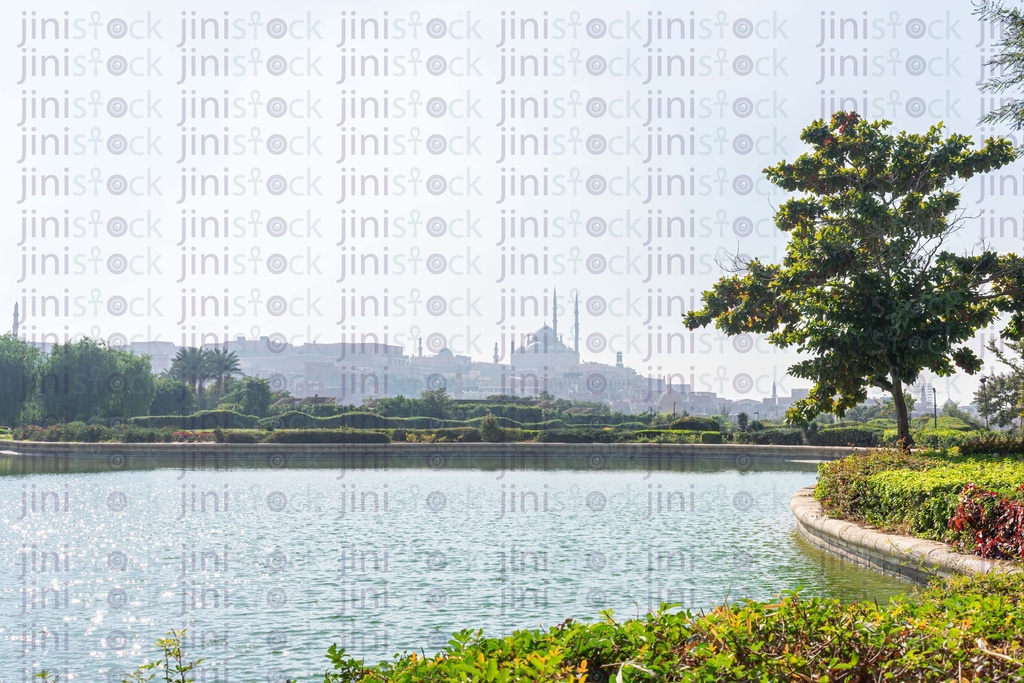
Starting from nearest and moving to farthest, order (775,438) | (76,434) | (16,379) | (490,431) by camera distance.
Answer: (775,438)
(76,434)
(490,431)
(16,379)

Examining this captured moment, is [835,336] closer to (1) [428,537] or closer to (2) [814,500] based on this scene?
(2) [814,500]

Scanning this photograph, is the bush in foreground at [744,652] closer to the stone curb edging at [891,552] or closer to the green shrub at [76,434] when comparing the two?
the stone curb edging at [891,552]

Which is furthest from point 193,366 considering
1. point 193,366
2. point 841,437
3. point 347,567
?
point 347,567

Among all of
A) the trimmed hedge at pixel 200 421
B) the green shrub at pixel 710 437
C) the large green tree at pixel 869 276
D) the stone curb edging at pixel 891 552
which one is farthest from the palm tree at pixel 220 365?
the stone curb edging at pixel 891 552

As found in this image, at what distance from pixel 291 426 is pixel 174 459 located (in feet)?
47.4

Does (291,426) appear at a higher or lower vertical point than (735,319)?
lower

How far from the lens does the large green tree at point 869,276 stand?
622 inches

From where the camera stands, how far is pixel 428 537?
1315 cm

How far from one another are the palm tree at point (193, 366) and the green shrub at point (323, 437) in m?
36.0

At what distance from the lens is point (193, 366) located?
2751 inches

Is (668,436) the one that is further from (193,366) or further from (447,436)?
(193,366)

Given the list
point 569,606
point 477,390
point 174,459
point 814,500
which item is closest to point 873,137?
point 814,500

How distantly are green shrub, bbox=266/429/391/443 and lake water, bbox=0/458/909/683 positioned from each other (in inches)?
605

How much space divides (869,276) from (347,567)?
432 inches
